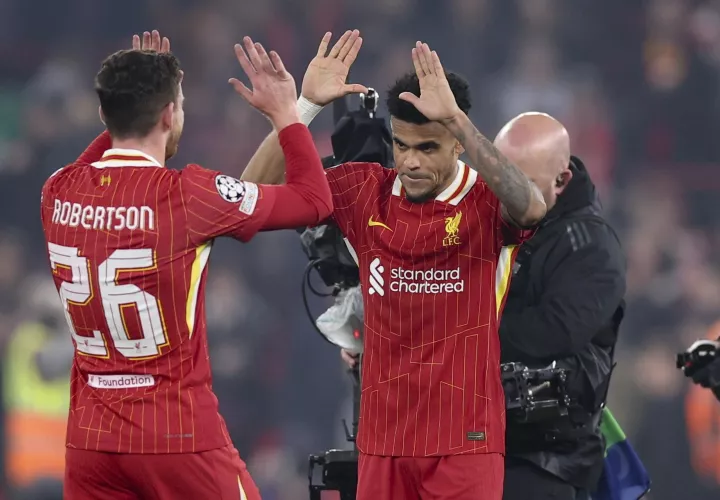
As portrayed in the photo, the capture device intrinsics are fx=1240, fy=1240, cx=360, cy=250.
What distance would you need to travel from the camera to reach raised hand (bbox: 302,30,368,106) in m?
3.64

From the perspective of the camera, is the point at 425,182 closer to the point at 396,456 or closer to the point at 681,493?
the point at 396,456

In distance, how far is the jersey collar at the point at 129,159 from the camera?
10.6 ft

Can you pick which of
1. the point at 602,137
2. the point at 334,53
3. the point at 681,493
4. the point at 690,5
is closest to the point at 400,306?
the point at 334,53

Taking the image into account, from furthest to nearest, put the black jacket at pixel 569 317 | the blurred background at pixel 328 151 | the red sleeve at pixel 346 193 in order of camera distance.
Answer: the blurred background at pixel 328 151 < the black jacket at pixel 569 317 < the red sleeve at pixel 346 193

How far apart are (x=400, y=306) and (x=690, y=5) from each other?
6638mm

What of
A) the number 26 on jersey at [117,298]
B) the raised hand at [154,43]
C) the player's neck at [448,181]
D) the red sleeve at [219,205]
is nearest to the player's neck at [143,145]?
the red sleeve at [219,205]

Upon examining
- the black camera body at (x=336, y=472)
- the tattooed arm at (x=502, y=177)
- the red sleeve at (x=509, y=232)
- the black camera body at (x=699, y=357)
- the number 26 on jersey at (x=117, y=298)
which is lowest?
the black camera body at (x=336, y=472)

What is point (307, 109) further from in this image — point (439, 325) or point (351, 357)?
point (351, 357)

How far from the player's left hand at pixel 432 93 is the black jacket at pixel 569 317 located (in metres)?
1.07

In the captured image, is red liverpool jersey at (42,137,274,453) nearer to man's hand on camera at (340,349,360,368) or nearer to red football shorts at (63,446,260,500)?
red football shorts at (63,446,260,500)

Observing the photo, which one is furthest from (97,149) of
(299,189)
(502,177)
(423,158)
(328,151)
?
(328,151)

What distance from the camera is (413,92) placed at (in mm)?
3666

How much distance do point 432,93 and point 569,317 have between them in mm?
1177

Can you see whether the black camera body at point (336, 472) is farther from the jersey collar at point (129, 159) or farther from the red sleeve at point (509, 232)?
the jersey collar at point (129, 159)
